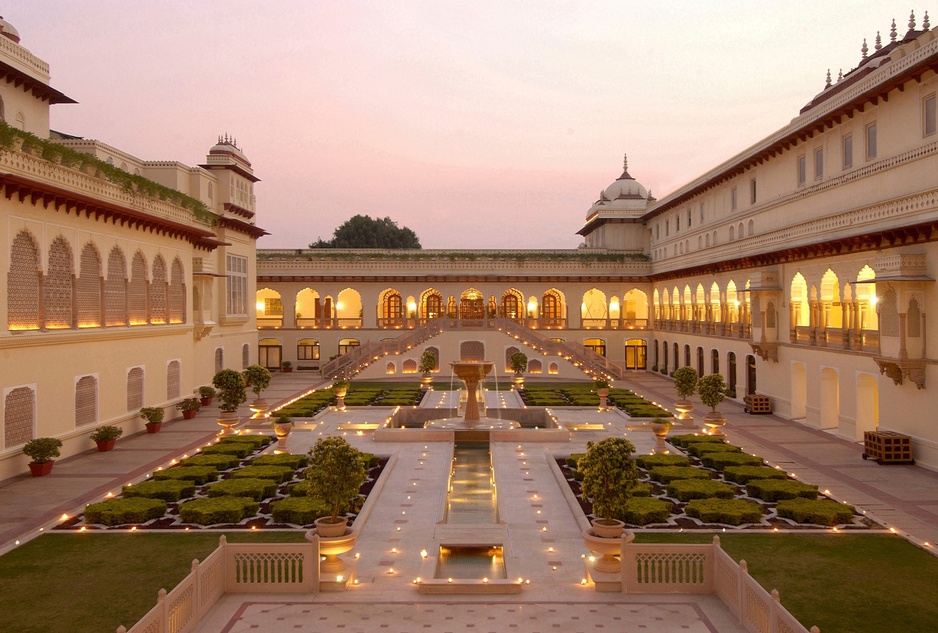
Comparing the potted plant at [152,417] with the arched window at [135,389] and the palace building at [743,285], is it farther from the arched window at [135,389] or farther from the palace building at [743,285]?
the palace building at [743,285]

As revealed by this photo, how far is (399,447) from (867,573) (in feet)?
47.5

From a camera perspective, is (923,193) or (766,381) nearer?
(923,193)

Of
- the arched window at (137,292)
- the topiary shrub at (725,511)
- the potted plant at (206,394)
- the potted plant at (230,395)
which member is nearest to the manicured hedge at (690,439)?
the topiary shrub at (725,511)

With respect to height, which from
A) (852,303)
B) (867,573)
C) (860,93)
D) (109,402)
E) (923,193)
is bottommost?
(867,573)

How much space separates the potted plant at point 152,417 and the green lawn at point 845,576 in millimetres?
19280

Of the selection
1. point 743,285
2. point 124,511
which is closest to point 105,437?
point 124,511

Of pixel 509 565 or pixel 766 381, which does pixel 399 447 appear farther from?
pixel 766 381

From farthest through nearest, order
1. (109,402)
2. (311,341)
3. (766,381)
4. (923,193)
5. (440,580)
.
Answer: (311,341)
(766,381)
(109,402)
(923,193)
(440,580)

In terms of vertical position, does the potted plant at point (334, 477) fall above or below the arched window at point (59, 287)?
below

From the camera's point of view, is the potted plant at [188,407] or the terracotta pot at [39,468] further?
the potted plant at [188,407]

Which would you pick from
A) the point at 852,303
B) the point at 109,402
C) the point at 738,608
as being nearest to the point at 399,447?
the point at 109,402

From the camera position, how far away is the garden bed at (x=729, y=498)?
47.6ft

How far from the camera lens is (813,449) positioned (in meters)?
22.6

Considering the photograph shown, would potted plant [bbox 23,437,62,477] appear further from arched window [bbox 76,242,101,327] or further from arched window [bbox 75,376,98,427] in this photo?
arched window [bbox 76,242,101,327]
